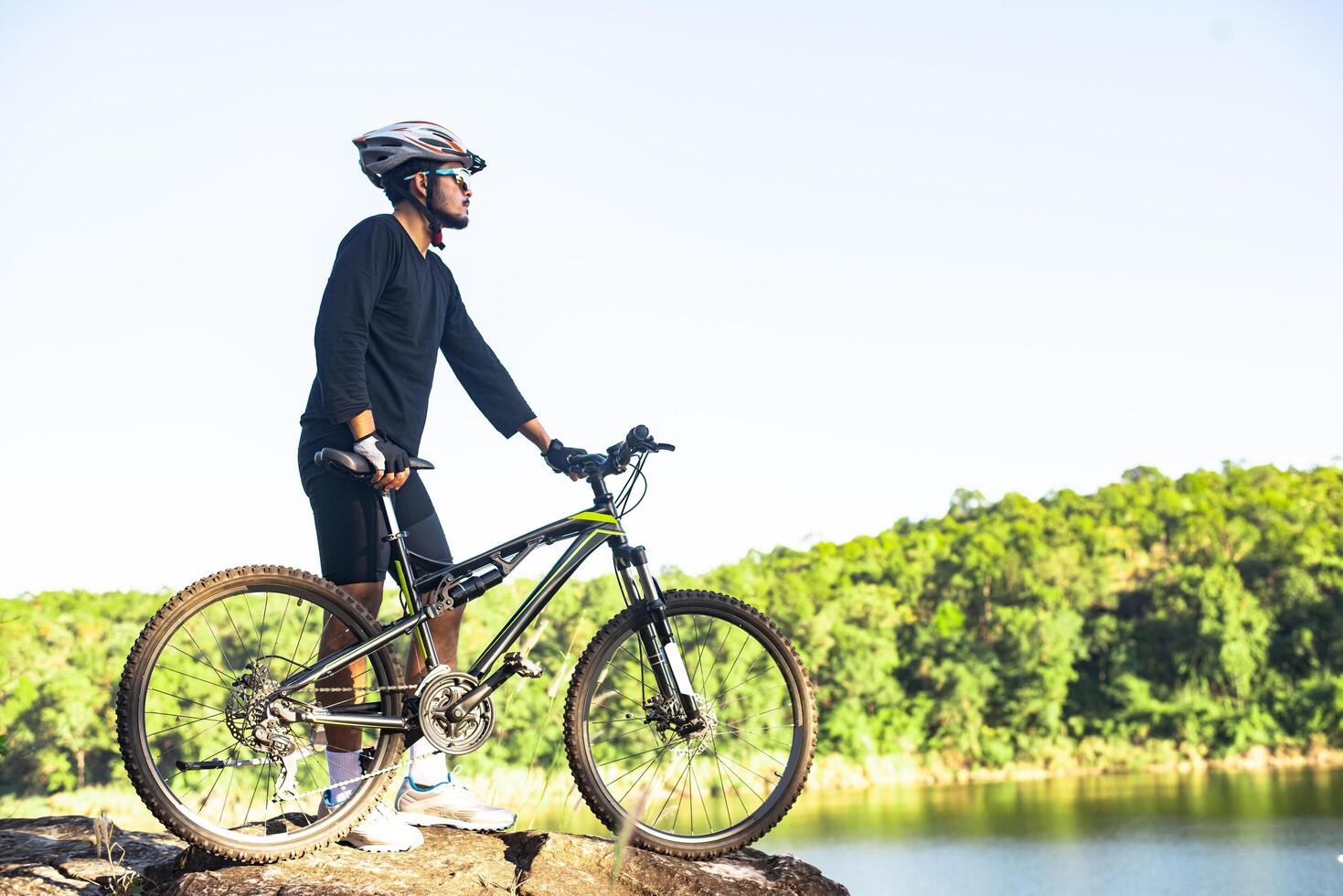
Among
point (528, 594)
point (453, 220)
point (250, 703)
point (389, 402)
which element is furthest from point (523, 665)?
point (453, 220)

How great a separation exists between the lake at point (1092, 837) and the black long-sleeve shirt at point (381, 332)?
1172 inches

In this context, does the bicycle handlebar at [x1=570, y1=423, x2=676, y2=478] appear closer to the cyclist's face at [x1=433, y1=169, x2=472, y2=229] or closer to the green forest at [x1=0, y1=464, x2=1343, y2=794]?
the cyclist's face at [x1=433, y1=169, x2=472, y2=229]

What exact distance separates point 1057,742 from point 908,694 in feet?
25.5

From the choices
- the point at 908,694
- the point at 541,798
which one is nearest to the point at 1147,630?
the point at 908,694

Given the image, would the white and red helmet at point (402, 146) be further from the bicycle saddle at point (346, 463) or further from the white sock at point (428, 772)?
the white sock at point (428, 772)

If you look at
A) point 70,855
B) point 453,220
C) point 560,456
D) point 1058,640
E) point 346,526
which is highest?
point 1058,640

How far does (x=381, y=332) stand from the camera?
12.1ft

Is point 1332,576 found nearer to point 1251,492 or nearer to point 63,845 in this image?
point 1251,492

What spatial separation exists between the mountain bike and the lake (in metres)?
29.4

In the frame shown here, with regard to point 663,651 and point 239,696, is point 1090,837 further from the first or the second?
point 239,696

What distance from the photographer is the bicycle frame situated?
10.9ft

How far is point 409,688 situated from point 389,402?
89cm

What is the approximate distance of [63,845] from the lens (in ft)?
12.3

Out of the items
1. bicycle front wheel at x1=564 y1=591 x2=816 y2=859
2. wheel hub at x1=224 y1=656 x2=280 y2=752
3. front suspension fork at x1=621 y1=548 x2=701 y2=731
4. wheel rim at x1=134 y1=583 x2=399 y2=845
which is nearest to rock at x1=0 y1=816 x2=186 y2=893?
wheel rim at x1=134 y1=583 x2=399 y2=845
